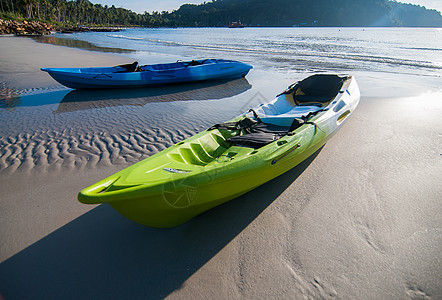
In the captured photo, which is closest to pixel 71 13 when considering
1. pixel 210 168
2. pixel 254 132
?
pixel 254 132

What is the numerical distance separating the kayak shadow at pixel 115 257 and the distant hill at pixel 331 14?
131m

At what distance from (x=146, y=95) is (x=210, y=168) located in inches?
291

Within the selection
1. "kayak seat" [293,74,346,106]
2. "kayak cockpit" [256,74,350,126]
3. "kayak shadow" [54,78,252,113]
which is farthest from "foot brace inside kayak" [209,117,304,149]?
"kayak shadow" [54,78,252,113]

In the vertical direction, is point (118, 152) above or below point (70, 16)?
below

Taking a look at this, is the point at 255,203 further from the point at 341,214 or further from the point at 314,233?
the point at 341,214

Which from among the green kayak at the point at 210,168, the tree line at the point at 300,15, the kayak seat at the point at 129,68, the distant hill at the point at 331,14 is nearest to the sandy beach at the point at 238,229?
the green kayak at the point at 210,168

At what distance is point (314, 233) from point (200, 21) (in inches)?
6366

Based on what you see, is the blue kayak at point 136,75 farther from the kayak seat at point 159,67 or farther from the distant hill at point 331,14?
the distant hill at point 331,14

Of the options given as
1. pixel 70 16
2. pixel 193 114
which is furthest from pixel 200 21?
pixel 193 114

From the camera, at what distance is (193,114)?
728cm

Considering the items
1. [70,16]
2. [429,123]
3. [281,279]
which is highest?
[70,16]

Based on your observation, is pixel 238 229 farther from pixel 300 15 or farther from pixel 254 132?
pixel 300 15

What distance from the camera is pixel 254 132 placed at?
437 cm

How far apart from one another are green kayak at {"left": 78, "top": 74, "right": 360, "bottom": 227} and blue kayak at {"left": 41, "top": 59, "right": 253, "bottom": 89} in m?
6.06
